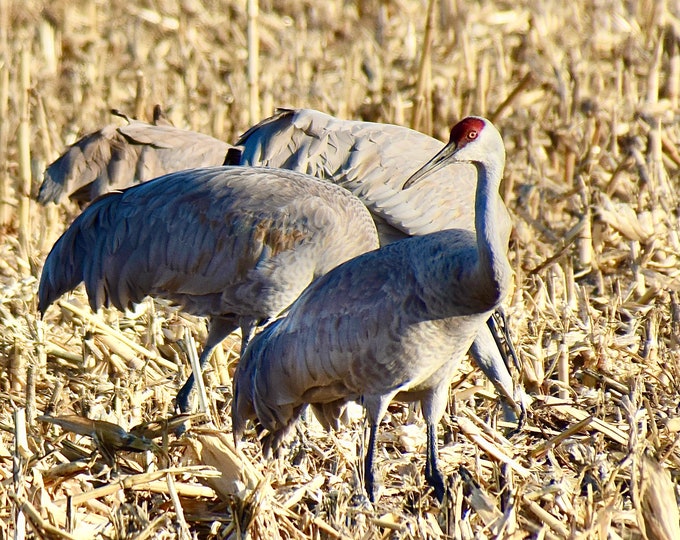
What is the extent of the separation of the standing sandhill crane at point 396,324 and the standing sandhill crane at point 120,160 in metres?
1.81

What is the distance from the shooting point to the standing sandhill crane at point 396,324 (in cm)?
322

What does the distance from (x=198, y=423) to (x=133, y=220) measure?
0.88 m

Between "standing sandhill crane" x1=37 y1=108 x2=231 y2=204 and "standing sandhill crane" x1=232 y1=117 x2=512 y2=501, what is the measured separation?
181 centimetres


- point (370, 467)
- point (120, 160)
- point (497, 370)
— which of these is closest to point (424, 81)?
point (120, 160)

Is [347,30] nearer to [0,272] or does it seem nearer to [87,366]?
[0,272]

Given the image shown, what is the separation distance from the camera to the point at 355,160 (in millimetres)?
5133

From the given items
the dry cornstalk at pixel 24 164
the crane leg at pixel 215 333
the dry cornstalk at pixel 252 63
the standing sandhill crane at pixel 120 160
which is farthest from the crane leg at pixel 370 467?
the dry cornstalk at pixel 252 63

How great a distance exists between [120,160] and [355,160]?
43.4 inches

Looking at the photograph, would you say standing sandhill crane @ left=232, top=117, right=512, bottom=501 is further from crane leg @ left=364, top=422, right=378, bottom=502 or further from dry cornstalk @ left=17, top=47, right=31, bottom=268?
dry cornstalk @ left=17, top=47, right=31, bottom=268

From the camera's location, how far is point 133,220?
4.45 m

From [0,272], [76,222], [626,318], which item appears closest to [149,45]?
[0,272]

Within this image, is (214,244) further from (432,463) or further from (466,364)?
(432,463)

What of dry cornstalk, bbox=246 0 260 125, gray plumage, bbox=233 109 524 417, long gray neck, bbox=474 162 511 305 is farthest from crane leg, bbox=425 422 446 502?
dry cornstalk, bbox=246 0 260 125

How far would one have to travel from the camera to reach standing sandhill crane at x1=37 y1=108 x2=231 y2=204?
5344 millimetres
